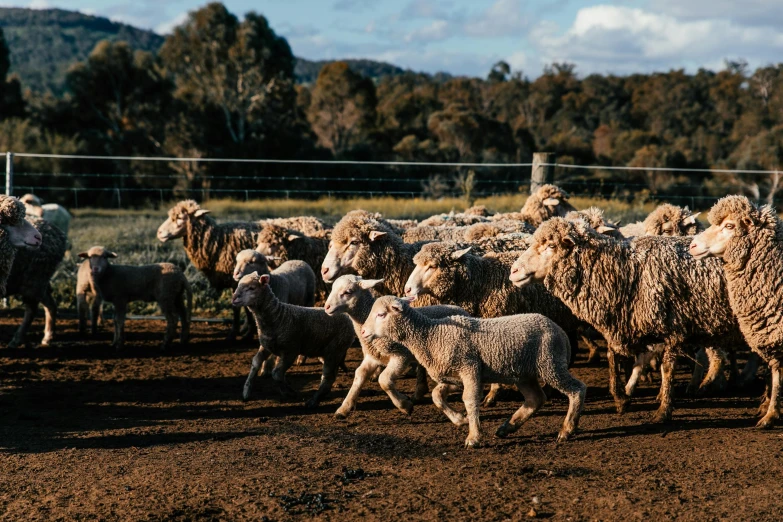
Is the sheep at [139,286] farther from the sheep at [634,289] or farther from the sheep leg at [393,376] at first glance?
the sheep at [634,289]

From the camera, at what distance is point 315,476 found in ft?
18.4

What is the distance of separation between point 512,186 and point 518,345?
30.2 metres

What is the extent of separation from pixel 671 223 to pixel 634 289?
8.18 feet

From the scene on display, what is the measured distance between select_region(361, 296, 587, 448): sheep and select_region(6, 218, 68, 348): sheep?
5325 millimetres

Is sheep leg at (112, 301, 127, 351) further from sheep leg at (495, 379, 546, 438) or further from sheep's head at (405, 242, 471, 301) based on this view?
sheep leg at (495, 379, 546, 438)

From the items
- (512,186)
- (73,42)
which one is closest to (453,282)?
(512,186)

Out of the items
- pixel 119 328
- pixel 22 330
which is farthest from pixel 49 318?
pixel 119 328

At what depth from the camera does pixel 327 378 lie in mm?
7949

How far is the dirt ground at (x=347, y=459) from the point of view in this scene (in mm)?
5109

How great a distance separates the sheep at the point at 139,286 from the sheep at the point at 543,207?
4.07 meters

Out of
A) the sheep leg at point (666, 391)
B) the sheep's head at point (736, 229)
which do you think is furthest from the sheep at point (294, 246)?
the sheep's head at point (736, 229)

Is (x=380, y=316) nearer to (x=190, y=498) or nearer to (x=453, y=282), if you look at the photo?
(x=453, y=282)

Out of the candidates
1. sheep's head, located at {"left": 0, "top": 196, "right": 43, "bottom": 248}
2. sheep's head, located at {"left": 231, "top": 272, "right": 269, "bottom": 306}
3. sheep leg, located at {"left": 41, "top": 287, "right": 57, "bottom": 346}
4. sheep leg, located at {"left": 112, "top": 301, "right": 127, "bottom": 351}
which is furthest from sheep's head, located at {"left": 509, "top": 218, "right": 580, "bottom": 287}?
sheep leg, located at {"left": 41, "top": 287, "right": 57, "bottom": 346}

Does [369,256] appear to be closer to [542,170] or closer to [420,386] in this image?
[420,386]
